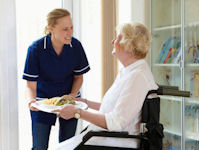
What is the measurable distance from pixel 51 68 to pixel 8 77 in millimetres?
424

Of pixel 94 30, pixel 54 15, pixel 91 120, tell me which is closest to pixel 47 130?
pixel 91 120

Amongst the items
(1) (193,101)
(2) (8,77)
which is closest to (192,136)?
(1) (193,101)

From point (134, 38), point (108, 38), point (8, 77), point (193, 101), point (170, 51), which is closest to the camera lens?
point (134, 38)

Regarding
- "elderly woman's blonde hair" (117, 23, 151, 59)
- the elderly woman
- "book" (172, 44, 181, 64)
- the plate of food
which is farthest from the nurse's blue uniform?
"book" (172, 44, 181, 64)

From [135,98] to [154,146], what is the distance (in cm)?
27

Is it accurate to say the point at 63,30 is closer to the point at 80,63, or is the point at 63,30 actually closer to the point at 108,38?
the point at 80,63

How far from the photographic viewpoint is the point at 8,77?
78.5 inches

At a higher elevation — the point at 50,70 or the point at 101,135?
the point at 50,70

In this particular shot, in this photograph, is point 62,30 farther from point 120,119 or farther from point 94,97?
point 94,97

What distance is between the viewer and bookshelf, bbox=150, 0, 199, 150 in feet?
7.62

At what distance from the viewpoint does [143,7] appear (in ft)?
8.79

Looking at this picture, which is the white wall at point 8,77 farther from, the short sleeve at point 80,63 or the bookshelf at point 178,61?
the bookshelf at point 178,61

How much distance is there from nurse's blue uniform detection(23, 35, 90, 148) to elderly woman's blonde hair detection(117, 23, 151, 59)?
29.8 inches

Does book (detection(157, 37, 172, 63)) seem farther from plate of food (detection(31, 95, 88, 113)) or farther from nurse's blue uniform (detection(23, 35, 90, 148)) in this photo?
plate of food (detection(31, 95, 88, 113))
